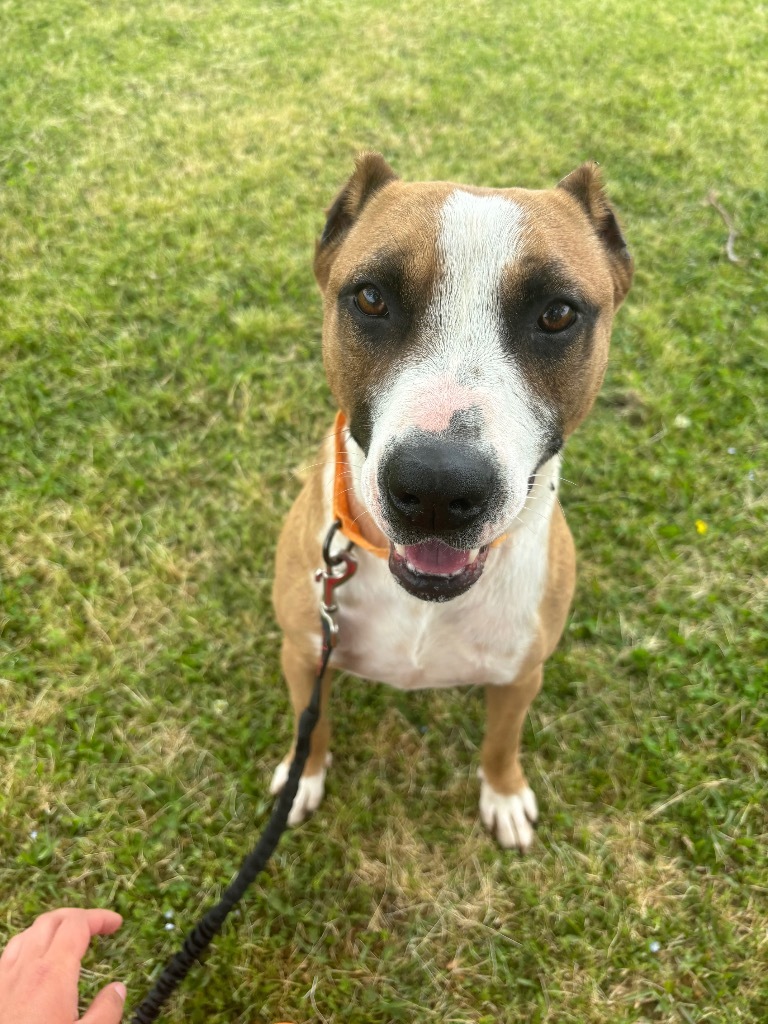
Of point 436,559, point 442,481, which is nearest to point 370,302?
point 442,481

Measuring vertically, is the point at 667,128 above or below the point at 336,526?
below

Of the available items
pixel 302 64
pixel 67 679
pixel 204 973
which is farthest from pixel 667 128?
pixel 204 973

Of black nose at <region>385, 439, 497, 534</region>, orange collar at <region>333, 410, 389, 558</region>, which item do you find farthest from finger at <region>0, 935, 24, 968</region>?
black nose at <region>385, 439, 497, 534</region>

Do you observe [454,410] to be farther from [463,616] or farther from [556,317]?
[463,616]

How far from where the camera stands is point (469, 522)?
67.1 inches

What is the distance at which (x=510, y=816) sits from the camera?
305 cm

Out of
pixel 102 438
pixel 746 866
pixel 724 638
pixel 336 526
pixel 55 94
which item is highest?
pixel 55 94

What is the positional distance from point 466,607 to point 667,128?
577 centimetres

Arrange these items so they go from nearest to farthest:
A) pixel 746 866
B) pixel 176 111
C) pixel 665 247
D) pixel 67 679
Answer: pixel 746 866
pixel 67 679
pixel 665 247
pixel 176 111

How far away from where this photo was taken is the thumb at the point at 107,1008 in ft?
7.02

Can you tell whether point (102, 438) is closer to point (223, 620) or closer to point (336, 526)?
point (223, 620)

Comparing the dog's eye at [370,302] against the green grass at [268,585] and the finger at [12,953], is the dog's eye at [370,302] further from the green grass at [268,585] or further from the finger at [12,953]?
the finger at [12,953]

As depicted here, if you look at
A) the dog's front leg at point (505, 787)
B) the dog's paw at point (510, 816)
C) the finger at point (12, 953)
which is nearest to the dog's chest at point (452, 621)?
the dog's front leg at point (505, 787)

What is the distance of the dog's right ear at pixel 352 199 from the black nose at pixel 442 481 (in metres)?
0.98
